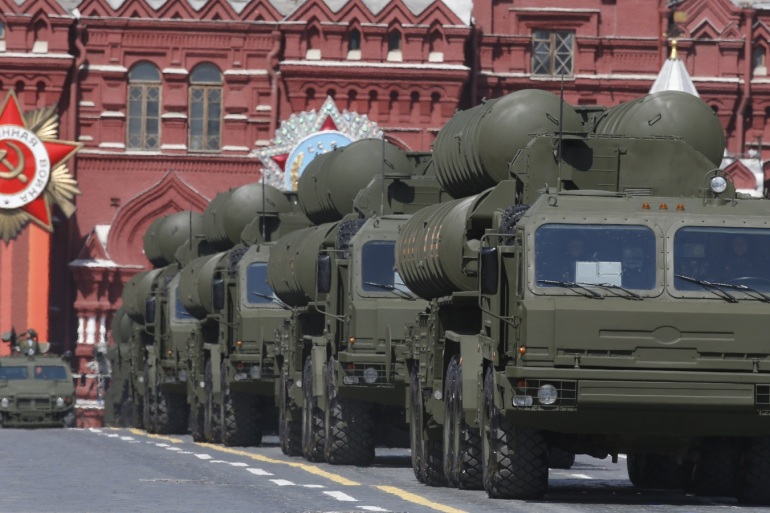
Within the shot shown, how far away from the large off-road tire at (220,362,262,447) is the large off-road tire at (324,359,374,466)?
728cm

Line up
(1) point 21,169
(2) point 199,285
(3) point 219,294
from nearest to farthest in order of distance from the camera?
1. (3) point 219,294
2. (2) point 199,285
3. (1) point 21,169

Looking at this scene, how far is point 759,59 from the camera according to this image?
6888cm

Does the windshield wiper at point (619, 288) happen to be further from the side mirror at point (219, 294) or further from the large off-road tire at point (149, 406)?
the large off-road tire at point (149, 406)

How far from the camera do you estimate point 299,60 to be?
6550 centimetres

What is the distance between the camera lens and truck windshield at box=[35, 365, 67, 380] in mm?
50222

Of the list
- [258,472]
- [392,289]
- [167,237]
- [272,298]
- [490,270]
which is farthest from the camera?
[167,237]

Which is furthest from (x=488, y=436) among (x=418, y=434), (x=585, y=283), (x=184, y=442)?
(x=184, y=442)

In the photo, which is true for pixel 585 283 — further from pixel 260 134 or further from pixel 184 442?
pixel 260 134

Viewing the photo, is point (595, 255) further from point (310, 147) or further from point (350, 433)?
point (310, 147)

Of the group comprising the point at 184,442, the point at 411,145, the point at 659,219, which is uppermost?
the point at 411,145

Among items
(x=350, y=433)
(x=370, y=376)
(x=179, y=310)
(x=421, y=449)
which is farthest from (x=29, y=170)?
(x=421, y=449)

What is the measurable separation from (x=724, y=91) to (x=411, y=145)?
9746mm

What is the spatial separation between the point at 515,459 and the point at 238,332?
49.5 feet

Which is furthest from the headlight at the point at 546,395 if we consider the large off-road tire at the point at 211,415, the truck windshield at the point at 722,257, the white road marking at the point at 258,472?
the large off-road tire at the point at 211,415
